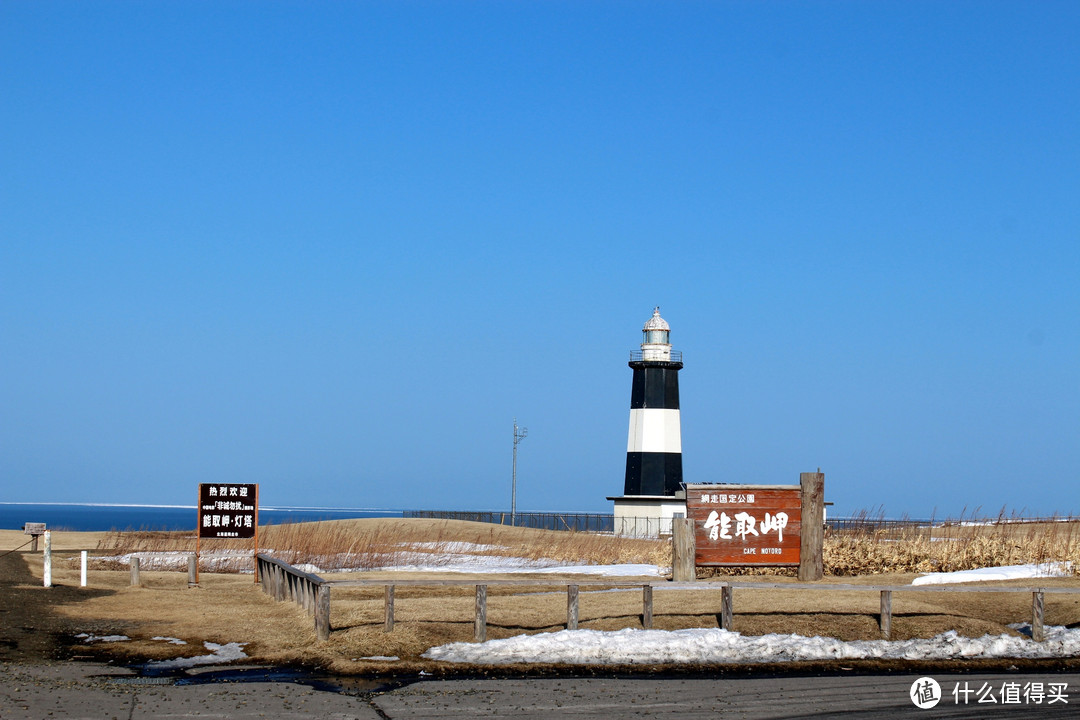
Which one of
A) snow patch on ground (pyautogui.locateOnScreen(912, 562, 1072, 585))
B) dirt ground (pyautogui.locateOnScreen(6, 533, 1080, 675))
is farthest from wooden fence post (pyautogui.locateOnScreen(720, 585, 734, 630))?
snow patch on ground (pyautogui.locateOnScreen(912, 562, 1072, 585))

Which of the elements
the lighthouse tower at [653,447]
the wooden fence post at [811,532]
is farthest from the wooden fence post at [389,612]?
the lighthouse tower at [653,447]

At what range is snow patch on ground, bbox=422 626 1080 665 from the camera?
15805mm

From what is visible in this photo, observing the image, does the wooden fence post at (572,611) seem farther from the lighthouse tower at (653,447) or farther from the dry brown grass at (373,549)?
the lighthouse tower at (653,447)

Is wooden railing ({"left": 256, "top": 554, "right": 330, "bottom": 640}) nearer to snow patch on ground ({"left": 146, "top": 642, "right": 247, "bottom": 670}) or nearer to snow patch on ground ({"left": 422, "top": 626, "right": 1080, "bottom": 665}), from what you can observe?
snow patch on ground ({"left": 146, "top": 642, "right": 247, "bottom": 670})

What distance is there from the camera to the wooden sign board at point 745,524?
916 inches

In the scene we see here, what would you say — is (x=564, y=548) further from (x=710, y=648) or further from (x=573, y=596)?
(x=710, y=648)

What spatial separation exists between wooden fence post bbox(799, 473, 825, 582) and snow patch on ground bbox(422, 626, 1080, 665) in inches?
261

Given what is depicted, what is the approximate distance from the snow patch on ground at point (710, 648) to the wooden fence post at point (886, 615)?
0.35 meters

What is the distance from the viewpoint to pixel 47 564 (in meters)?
24.4

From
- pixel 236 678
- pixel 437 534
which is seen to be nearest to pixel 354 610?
pixel 236 678

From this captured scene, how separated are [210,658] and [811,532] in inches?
516

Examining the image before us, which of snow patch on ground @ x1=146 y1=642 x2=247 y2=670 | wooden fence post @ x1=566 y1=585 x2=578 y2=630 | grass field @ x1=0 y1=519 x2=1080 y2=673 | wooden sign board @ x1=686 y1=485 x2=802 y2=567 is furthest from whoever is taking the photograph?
wooden sign board @ x1=686 y1=485 x2=802 y2=567

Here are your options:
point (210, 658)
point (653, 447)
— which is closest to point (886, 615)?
point (210, 658)

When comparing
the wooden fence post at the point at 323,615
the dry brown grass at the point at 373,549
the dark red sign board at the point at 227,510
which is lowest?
the dry brown grass at the point at 373,549
